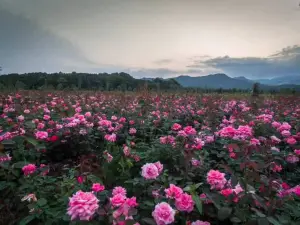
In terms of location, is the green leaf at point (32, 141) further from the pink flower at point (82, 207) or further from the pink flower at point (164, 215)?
the pink flower at point (164, 215)

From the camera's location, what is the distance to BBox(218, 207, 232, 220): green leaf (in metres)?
1.53

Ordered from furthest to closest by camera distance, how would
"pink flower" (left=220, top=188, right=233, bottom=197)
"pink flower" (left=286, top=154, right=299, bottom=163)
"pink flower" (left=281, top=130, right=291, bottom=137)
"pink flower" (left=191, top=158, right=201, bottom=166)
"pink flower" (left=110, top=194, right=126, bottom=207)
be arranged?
"pink flower" (left=281, top=130, right=291, bottom=137), "pink flower" (left=286, top=154, right=299, bottom=163), "pink flower" (left=191, top=158, right=201, bottom=166), "pink flower" (left=220, top=188, right=233, bottom=197), "pink flower" (left=110, top=194, right=126, bottom=207)

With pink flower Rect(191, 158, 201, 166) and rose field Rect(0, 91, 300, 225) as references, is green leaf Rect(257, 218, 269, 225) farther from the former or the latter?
pink flower Rect(191, 158, 201, 166)

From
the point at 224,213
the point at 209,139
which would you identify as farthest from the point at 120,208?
the point at 209,139

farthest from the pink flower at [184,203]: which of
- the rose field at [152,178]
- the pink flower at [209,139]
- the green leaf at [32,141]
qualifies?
the green leaf at [32,141]

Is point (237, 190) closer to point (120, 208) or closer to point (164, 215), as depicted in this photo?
point (164, 215)

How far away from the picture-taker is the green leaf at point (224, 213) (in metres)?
1.53

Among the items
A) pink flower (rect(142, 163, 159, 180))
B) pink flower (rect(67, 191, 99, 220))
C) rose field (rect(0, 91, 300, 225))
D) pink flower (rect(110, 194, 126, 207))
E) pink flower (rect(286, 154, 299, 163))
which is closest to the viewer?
pink flower (rect(67, 191, 99, 220))

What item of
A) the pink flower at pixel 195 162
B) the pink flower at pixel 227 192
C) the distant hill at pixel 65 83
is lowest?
the pink flower at pixel 195 162

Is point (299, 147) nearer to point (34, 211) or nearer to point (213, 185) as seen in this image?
point (213, 185)

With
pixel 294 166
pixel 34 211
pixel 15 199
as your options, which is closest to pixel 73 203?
pixel 34 211

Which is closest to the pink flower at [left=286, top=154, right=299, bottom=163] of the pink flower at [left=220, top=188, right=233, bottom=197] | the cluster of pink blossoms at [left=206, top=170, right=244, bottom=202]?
the cluster of pink blossoms at [left=206, top=170, right=244, bottom=202]

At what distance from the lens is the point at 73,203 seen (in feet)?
4.10

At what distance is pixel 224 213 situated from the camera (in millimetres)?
1539
